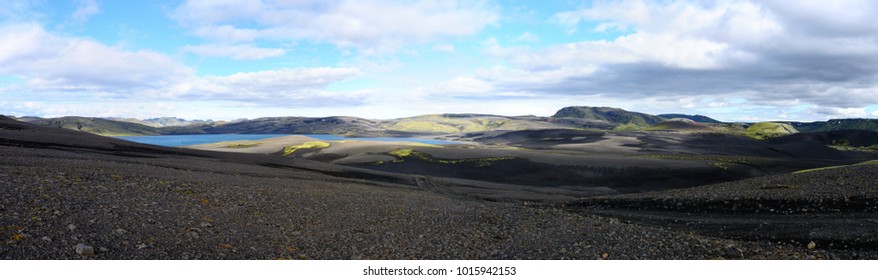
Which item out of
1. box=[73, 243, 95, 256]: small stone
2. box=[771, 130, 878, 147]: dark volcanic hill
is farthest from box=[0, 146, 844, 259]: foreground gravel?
box=[771, 130, 878, 147]: dark volcanic hill

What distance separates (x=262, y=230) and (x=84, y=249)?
20.1ft

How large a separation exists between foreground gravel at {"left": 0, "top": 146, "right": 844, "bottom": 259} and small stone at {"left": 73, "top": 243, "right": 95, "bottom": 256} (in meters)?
0.03

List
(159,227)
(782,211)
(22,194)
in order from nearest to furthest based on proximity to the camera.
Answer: (159,227) < (22,194) < (782,211)

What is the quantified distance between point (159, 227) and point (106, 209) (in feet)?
9.01

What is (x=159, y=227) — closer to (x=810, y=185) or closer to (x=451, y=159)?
(x=810, y=185)

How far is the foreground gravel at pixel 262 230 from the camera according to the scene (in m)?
13.9

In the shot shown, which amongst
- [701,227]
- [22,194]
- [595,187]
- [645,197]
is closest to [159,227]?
[22,194]

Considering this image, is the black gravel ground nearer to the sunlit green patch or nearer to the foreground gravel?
the foreground gravel

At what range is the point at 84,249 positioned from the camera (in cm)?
1254

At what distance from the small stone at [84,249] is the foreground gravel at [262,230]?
27 mm

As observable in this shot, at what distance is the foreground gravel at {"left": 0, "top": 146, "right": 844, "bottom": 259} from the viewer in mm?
13867

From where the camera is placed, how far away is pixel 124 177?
25.4 meters

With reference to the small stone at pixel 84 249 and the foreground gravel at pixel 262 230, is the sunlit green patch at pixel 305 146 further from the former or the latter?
the small stone at pixel 84 249

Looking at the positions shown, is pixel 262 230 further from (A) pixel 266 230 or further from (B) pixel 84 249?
(B) pixel 84 249
